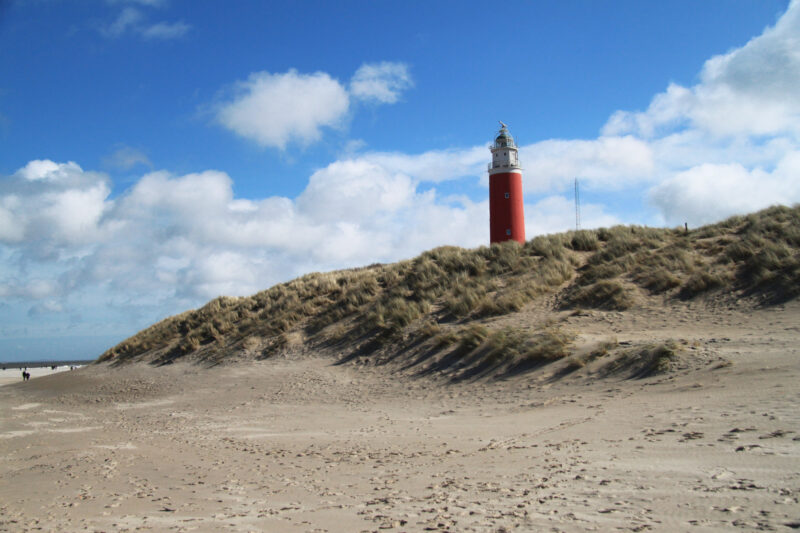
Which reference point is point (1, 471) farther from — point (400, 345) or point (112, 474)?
point (400, 345)

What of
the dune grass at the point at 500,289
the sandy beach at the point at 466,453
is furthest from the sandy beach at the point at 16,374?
the sandy beach at the point at 466,453

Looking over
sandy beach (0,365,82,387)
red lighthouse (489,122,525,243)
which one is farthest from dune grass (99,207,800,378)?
sandy beach (0,365,82,387)

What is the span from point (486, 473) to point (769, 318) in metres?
10.1

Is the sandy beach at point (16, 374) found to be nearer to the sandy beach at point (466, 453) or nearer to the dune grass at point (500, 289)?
the dune grass at point (500, 289)

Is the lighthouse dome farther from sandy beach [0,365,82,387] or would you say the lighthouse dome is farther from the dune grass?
sandy beach [0,365,82,387]

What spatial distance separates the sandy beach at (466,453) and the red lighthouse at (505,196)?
19.8 metres

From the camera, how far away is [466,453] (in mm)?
7082

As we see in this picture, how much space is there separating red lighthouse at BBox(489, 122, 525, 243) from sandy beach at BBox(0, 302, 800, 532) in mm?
19797

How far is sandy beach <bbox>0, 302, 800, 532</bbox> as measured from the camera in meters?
4.66

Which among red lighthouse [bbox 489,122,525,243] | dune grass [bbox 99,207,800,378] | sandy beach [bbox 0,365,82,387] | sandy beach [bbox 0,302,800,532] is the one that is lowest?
sandy beach [bbox 0,365,82,387]

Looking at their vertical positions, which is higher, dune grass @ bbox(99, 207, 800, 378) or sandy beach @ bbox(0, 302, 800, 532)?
dune grass @ bbox(99, 207, 800, 378)

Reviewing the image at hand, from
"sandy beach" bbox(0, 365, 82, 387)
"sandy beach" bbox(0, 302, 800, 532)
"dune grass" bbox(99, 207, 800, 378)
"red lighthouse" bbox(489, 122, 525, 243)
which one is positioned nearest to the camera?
"sandy beach" bbox(0, 302, 800, 532)

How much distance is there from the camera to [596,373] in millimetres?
10906

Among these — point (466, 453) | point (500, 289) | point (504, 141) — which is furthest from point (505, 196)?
point (466, 453)
